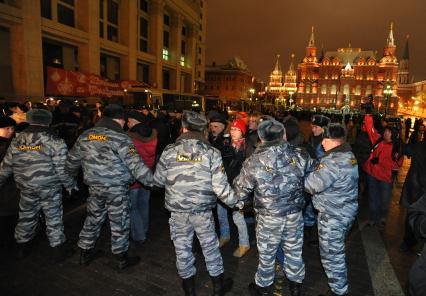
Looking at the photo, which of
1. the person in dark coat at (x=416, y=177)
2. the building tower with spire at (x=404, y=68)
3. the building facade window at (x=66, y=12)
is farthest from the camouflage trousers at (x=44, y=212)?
the building tower with spire at (x=404, y=68)

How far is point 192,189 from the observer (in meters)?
3.49

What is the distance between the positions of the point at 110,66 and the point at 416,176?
31.0 m

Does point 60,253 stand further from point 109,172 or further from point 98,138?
point 98,138

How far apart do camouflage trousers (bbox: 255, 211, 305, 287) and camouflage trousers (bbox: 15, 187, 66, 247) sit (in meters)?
3.00

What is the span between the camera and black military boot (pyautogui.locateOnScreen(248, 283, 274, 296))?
3.71m

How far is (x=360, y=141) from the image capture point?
6.47m

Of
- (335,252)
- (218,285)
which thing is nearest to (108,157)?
(218,285)

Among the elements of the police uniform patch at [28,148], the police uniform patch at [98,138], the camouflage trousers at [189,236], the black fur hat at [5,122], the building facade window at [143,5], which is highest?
the building facade window at [143,5]

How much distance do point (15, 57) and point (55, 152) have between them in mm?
17862

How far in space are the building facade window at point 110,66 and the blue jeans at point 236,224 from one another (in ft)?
92.0

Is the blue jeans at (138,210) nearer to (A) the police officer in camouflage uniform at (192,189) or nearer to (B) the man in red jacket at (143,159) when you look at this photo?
(B) the man in red jacket at (143,159)

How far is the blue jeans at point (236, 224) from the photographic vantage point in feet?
15.6

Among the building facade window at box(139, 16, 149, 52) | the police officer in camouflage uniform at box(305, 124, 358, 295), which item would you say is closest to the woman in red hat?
the police officer in camouflage uniform at box(305, 124, 358, 295)

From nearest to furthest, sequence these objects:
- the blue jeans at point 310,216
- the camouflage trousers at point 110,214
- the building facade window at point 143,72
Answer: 1. the camouflage trousers at point 110,214
2. the blue jeans at point 310,216
3. the building facade window at point 143,72
